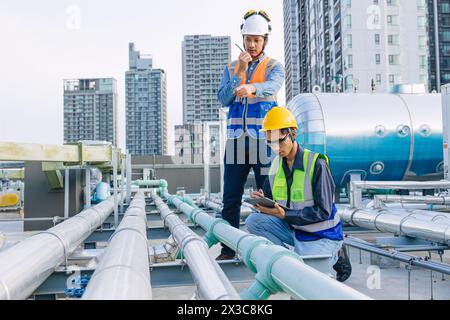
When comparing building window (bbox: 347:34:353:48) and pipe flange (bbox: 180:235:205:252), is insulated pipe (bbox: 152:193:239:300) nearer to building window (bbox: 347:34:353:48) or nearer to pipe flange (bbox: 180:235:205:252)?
pipe flange (bbox: 180:235:205:252)

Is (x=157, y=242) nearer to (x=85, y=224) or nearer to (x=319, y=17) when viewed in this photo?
(x=85, y=224)

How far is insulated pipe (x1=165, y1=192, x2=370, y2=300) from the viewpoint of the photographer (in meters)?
1.72

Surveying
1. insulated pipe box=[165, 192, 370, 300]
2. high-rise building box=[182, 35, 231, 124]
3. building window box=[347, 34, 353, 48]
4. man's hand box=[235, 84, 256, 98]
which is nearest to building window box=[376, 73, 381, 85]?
building window box=[347, 34, 353, 48]

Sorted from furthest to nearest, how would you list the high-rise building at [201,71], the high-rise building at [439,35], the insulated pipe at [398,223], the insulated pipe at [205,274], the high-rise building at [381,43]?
the high-rise building at [201,71] < the high-rise building at [439,35] < the high-rise building at [381,43] < the insulated pipe at [398,223] < the insulated pipe at [205,274]

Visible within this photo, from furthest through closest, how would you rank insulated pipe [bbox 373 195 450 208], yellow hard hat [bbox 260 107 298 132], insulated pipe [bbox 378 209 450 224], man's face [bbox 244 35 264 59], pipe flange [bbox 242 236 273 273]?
insulated pipe [bbox 373 195 450 208] < insulated pipe [bbox 378 209 450 224] < man's face [bbox 244 35 264 59] < yellow hard hat [bbox 260 107 298 132] < pipe flange [bbox 242 236 273 273]

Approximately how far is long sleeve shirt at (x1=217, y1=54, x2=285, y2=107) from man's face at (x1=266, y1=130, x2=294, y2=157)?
0.56m

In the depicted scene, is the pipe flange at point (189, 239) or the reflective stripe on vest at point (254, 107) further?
the reflective stripe on vest at point (254, 107)

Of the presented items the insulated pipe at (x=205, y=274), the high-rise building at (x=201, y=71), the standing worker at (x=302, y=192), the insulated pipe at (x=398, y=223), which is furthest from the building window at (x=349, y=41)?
the insulated pipe at (x=205, y=274)

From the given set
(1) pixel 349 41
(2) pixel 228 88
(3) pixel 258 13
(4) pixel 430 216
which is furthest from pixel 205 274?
(1) pixel 349 41

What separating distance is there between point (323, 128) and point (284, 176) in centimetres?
778

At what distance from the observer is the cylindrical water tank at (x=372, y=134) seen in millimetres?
11281

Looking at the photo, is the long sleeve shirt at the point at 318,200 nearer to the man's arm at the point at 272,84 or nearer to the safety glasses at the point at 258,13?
the man's arm at the point at 272,84

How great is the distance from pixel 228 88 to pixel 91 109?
5471cm
